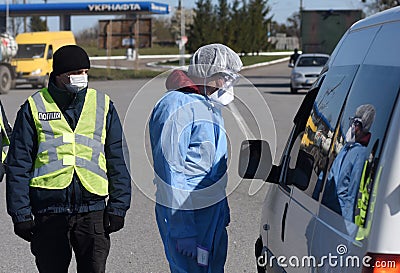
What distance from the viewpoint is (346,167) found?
289 cm

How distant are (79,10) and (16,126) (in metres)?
50.6

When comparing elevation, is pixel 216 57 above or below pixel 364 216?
above

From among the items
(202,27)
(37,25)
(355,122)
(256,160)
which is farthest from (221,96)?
(37,25)

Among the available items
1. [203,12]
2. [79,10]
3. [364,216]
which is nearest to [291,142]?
[364,216]

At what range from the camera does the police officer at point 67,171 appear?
435cm

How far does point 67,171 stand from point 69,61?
23.9 inches

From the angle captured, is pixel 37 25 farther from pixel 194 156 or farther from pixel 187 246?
pixel 187 246

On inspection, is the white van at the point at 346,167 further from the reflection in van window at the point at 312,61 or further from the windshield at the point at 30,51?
the windshield at the point at 30,51

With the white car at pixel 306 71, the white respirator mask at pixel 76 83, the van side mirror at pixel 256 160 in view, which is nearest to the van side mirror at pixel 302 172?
the van side mirror at pixel 256 160

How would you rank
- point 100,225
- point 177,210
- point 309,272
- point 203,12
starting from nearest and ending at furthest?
point 309,272 → point 177,210 → point 100,225 → point 203,12

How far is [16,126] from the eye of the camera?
4.40 m

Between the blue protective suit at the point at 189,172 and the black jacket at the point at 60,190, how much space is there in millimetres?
284

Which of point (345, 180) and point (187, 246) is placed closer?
point (345, 180)

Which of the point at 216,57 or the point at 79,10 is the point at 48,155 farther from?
the point at 79,10
